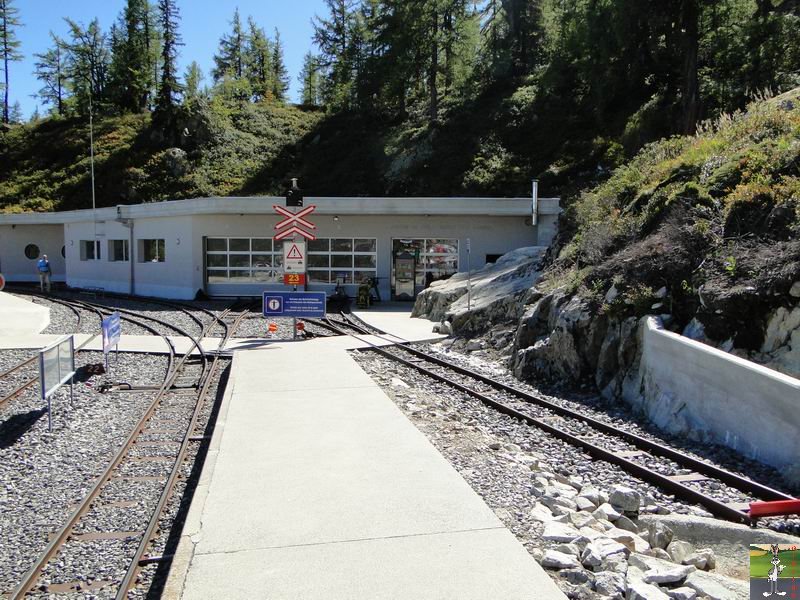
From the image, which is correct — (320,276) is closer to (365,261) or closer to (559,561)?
(365,261)

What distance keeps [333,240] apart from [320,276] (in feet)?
5.86

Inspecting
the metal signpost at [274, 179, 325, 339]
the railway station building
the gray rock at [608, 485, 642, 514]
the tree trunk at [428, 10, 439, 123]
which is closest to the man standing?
the railway station building

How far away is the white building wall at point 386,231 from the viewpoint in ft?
92.9

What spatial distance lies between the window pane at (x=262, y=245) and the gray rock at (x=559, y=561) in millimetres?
26198

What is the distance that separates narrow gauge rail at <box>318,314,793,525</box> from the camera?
20.7ft

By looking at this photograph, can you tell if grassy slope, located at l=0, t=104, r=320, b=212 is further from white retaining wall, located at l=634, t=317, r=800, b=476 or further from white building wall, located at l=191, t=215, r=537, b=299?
white retaining wall, located at l=634, t=317, r=800, b=476

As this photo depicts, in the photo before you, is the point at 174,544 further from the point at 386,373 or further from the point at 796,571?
the point at 386,373

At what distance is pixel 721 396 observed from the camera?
805cm

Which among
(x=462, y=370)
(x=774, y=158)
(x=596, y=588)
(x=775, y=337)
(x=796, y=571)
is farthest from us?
(x=462, y=370)

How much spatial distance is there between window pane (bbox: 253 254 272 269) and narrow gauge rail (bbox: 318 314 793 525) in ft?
59.7

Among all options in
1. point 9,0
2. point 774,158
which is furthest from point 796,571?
point 9,0

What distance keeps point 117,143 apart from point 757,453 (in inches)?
2696

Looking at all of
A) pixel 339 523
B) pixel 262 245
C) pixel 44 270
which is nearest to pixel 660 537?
pixel 339 523

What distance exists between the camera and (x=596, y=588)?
4.44 metres
